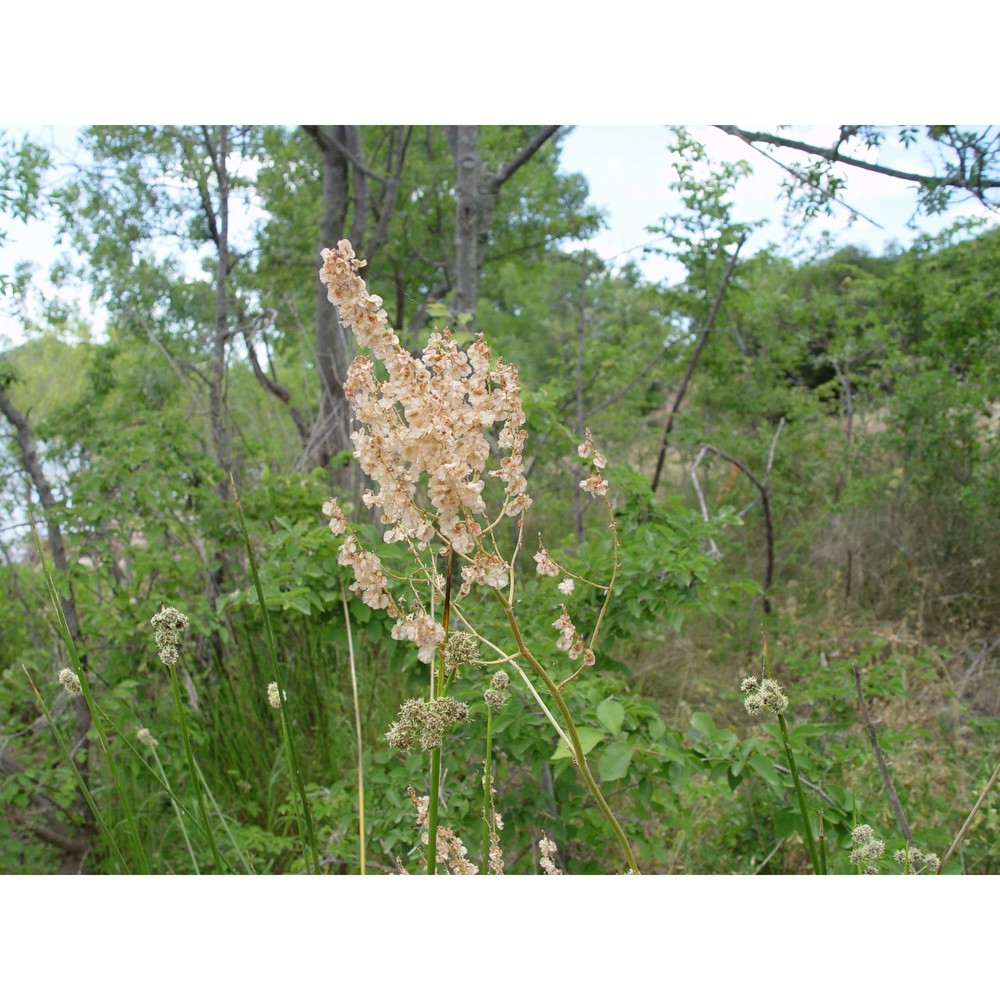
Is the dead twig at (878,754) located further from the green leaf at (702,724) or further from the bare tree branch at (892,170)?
the bare tree branch at (892,170)

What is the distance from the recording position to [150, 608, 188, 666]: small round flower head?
713 millimetres

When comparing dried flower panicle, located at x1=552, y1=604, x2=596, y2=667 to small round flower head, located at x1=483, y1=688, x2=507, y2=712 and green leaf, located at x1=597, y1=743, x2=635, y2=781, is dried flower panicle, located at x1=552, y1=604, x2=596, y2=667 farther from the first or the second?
green leaf, located at x1=597, y1=743, x2=635, y2=781

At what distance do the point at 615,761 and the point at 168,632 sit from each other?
671 mm

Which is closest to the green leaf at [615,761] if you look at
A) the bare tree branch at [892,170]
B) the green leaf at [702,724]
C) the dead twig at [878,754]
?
the green leaf at [702,724]

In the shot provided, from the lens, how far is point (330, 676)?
2436 mm

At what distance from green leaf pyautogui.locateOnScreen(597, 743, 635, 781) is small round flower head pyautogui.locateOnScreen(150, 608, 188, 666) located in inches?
24.7

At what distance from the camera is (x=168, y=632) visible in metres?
0.73

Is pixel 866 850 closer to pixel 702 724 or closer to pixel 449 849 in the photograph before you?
pixel 449 849

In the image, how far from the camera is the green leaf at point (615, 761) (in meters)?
1.15
